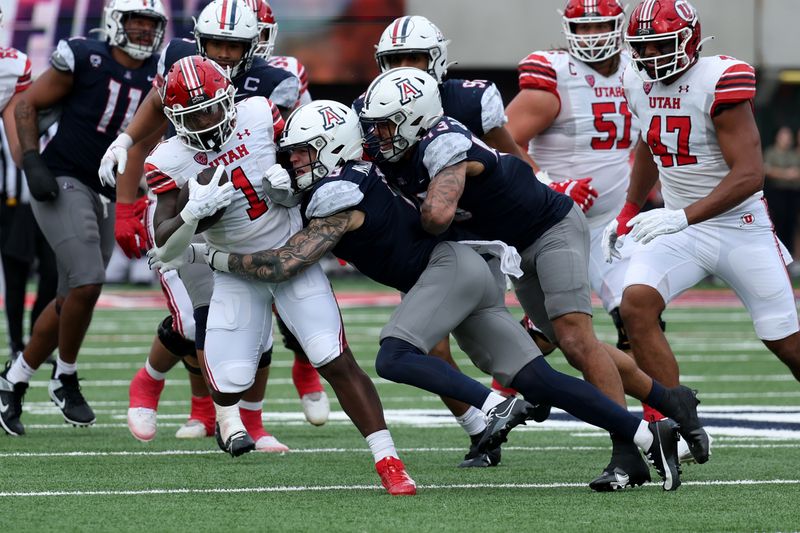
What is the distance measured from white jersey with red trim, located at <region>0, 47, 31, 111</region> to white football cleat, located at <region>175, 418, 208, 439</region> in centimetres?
180

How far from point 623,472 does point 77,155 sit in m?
3.17

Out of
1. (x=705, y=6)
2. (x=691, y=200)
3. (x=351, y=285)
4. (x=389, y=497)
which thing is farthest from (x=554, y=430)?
(x=705, y=6)

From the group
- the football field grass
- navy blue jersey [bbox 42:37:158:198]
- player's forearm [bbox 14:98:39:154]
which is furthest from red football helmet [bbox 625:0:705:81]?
player's forearm [bbox 14:98:39:154]

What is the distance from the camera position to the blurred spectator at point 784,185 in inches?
655

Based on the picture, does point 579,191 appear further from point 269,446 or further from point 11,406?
point 11,406

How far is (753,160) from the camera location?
5.37 metres

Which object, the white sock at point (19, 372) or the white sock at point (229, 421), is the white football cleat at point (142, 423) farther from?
the white sock at point (229, 421)

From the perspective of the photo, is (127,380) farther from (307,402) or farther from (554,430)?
(554,430)

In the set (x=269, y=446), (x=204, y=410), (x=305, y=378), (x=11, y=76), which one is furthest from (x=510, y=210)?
(x=11, y=76)

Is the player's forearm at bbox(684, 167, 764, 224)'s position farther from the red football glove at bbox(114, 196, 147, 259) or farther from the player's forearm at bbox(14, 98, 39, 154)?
the player's forearm at bbox(14, 98, 39, 154)

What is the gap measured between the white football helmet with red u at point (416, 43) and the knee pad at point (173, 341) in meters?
1.46

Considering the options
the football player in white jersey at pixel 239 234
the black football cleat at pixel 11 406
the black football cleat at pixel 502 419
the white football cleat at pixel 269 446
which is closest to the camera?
the black football cleat at pixel 502 419

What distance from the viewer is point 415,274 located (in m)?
5.07

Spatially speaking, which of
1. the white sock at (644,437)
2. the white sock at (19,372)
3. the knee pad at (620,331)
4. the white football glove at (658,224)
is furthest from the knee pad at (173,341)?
the white sock at (644,437)
